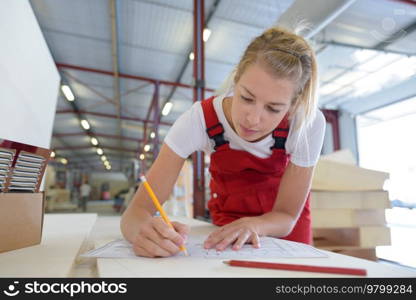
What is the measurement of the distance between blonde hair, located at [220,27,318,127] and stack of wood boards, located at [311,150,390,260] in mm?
754

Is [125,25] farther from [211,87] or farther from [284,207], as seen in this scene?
[284,207]

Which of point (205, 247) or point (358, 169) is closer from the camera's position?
point (205, 247)

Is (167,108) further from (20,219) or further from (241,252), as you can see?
(241,252)

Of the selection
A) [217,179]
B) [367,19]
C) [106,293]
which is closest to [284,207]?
[217,179]

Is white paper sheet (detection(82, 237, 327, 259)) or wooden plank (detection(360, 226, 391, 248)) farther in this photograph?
wooden plank (detection(360, 226, 391, 248))

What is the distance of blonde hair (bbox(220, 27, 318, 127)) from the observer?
84cm

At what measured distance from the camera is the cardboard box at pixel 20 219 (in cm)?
65

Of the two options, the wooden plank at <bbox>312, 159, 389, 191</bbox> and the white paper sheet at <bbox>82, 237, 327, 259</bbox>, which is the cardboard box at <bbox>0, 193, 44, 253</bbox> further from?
the wooden plank at <bbox>312, 159, 389, 191</bbox>

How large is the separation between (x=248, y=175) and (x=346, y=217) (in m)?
0.79

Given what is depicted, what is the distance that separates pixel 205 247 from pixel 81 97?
7543 millimetres

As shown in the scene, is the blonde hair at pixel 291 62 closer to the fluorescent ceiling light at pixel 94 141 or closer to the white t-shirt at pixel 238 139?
the white t-shirt at pixel 238 139

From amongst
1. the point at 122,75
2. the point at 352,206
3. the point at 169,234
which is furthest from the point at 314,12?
the point at 122,75

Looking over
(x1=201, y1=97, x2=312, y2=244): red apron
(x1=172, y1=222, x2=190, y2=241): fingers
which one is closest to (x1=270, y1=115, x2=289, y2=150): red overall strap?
(x1=201, y1=97, x2=312, y2=244): red apron

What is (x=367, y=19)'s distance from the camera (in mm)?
1140
